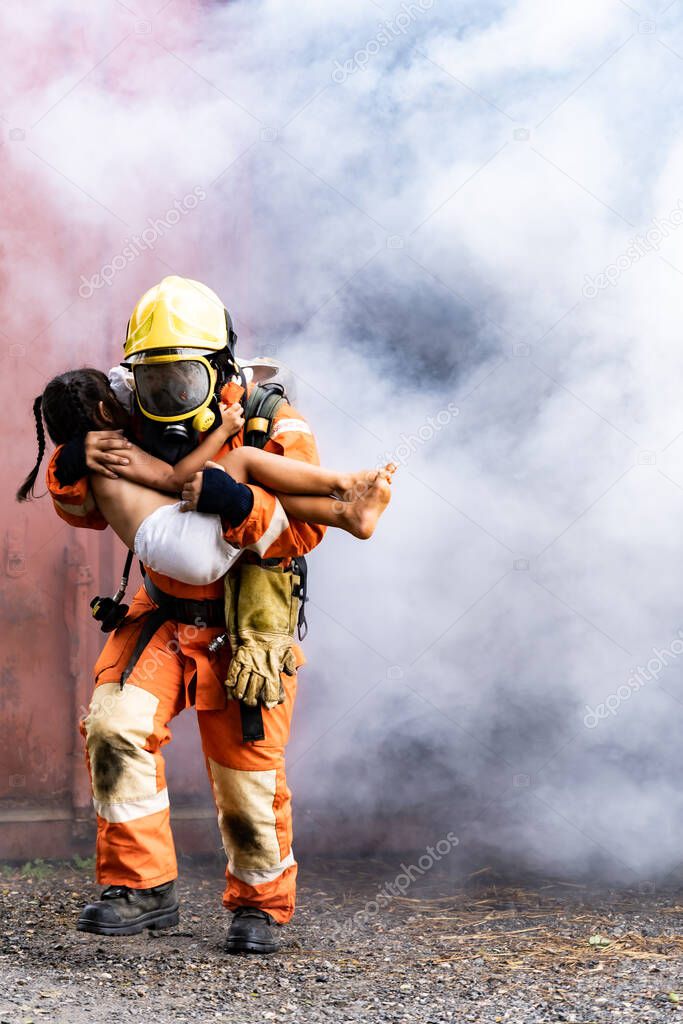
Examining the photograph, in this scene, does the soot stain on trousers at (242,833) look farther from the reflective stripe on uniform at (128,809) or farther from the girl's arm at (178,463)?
the girl's arm at (178,463)

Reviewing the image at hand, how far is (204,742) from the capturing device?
9.76 feet

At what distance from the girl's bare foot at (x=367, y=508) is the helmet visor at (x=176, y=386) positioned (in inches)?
18.8

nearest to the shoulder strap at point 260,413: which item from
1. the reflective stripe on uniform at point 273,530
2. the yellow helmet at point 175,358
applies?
the yellow helmet at point 175,358

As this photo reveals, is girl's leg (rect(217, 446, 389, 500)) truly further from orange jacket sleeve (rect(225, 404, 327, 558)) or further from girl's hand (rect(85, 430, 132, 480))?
girl's hand (rect(85, 430, 132, 480))

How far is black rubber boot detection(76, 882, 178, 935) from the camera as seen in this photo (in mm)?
2797

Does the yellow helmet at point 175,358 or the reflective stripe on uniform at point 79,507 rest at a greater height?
the yellow helmet at point 175,358

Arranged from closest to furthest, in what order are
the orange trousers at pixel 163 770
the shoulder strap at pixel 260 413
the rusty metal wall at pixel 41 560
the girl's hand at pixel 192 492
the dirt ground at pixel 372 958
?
the dirt ground at pixel 372 958
the girl's hand at pixel 192 492
the orange trousers at pixel 163 770
the shoulder strap at pixel 260 413
the rusty metal wall at pixel 41 560

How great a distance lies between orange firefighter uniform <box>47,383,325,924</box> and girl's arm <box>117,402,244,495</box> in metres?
0.09

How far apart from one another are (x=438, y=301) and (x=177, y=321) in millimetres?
1658

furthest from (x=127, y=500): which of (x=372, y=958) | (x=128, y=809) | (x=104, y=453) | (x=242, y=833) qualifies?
(x=372, y=958)

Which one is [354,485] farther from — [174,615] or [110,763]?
[110,763]

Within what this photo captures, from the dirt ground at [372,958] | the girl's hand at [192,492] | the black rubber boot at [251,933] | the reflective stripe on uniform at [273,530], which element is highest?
the girl's hand at [192,492]

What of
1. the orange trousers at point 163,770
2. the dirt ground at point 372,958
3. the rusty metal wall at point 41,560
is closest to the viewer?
the dirt ground at point 372,958

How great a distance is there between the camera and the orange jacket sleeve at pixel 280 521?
272 cm
